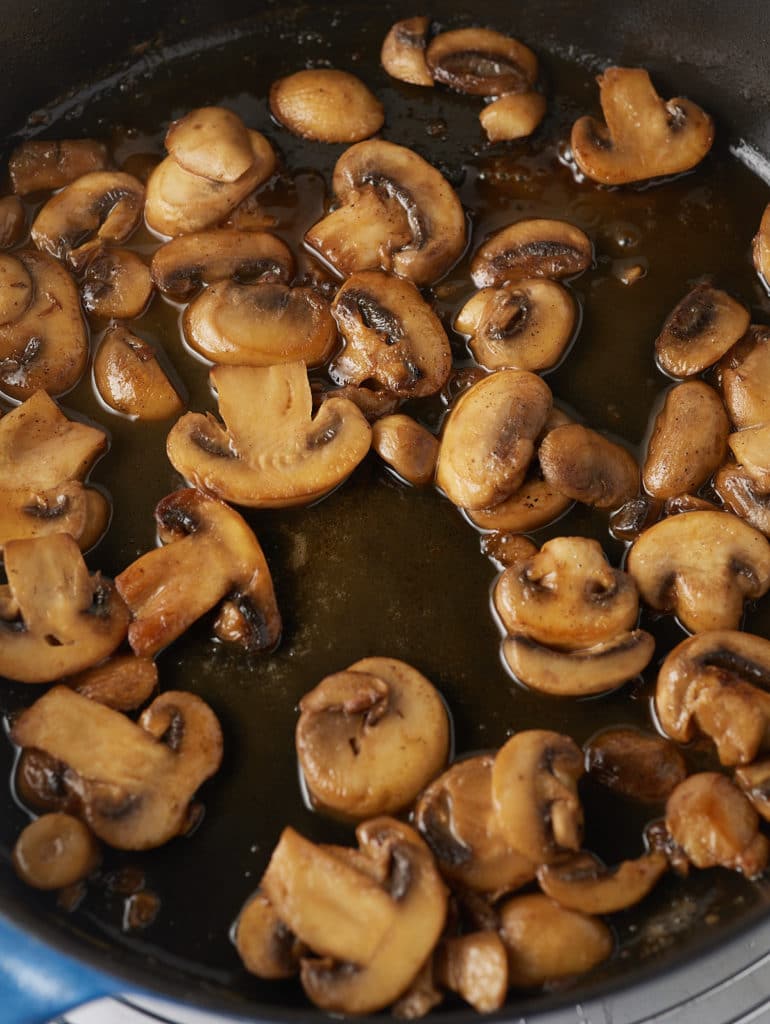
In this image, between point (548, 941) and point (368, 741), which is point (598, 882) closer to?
point (548, 941)

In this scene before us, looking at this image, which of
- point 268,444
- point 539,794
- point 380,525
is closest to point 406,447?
point 380,525

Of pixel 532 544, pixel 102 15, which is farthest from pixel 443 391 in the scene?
pixel 102 15

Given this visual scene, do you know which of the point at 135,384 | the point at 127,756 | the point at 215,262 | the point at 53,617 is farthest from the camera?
the point at 215,262

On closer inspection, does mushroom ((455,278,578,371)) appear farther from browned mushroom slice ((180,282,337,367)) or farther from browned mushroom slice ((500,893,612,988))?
browned mushroom slice ((500,893,612,988))

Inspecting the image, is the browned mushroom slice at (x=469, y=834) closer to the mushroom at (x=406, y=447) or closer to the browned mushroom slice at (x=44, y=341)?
the mushroom at (x=406, y=447)

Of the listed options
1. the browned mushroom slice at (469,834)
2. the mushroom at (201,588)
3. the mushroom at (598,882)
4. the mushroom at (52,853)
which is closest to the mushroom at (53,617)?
the mushroom at (201,588)

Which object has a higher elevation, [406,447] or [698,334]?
[698,334]

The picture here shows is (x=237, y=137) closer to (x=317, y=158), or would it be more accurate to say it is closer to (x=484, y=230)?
(x=317, y=158)
